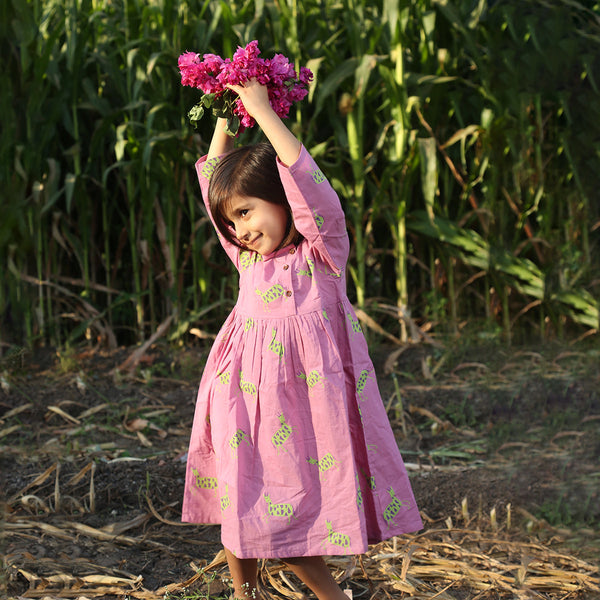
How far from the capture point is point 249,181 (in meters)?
1.41

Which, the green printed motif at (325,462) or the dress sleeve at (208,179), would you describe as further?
the dress sleeve at (208,179)

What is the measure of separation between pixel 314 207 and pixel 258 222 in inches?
5.0

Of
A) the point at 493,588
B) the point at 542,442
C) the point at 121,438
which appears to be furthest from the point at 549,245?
the point at 121,438

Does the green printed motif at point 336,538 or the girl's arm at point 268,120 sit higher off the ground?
the girl's arm at point 268,120

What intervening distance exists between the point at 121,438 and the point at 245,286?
1.45 meters

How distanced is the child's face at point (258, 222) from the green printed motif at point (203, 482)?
52 cm

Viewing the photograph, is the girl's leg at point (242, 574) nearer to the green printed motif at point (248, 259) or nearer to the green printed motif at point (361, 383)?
the green printed motif at point (361, 383)

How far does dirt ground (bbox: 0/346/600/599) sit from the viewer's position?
1.83 metres

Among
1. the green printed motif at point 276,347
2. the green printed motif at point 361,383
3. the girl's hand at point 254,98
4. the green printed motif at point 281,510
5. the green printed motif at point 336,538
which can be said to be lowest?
the green printed motif at point 336,538

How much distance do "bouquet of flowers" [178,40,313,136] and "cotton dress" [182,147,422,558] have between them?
188 mm

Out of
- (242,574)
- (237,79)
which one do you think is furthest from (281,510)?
(237,79)

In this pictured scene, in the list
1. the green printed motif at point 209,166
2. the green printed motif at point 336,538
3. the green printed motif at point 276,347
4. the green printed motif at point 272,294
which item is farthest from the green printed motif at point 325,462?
the green printed motif at point 209,166

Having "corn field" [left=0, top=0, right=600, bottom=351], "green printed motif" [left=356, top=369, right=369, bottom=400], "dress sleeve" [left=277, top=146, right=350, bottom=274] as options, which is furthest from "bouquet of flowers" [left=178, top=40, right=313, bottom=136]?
"corn field" [left=0, top=0, right=600, bottom=351]

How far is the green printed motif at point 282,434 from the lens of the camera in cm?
138
